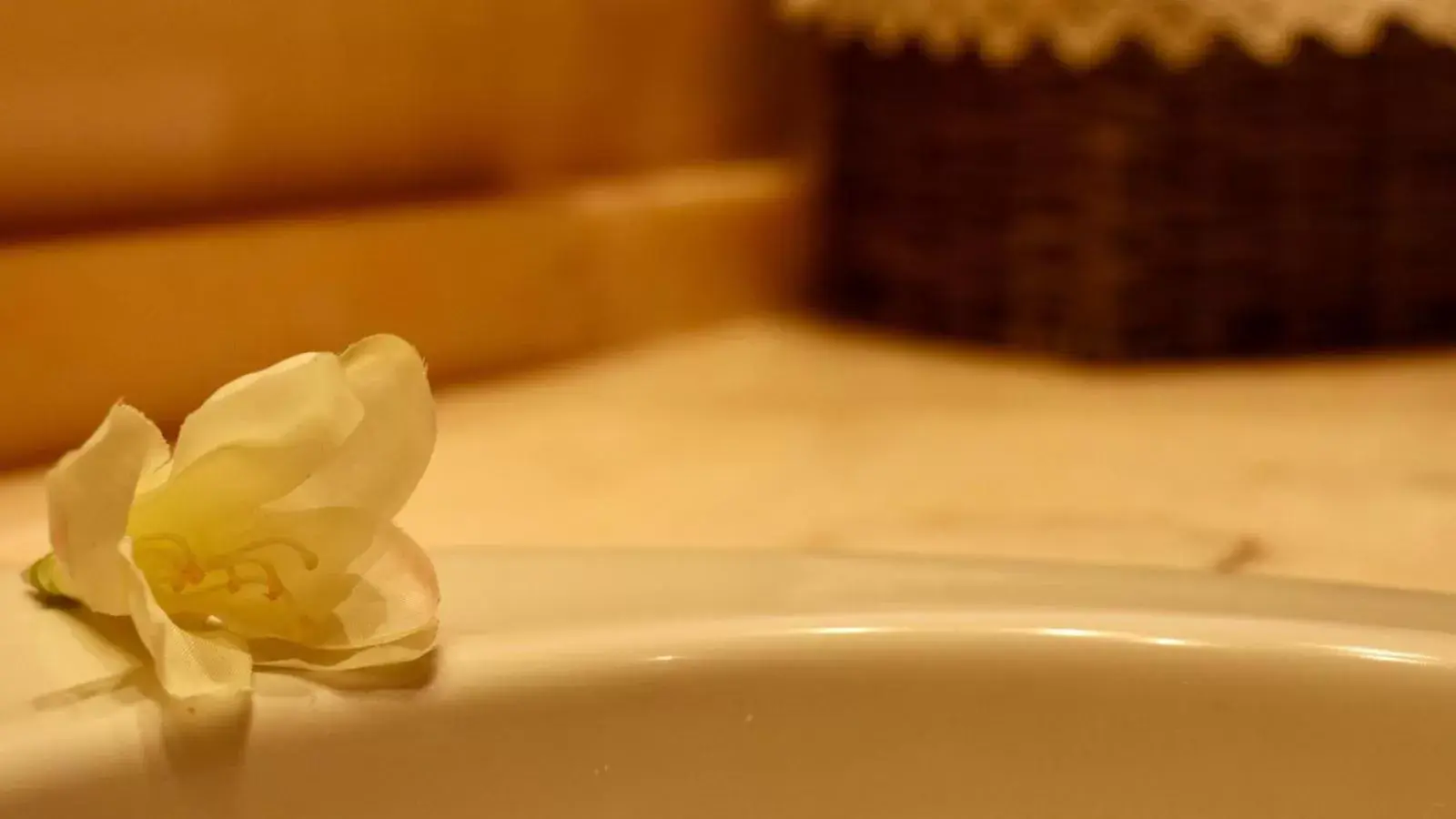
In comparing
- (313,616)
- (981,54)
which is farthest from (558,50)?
(313,616)

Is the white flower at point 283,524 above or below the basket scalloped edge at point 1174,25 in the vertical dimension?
below

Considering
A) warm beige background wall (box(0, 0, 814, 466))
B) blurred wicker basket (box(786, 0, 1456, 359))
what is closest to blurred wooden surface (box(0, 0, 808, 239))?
warm beige background wall (box(0, 0, 814, 466))

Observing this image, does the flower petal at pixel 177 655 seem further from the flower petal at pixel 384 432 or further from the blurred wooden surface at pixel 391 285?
the blurred wooden surface at pixel 391 285

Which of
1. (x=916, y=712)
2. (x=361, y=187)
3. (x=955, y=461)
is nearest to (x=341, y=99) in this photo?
(x=361, y=187)

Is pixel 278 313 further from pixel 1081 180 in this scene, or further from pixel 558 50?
pixel 1081 180

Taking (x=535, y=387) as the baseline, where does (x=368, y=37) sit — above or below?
above

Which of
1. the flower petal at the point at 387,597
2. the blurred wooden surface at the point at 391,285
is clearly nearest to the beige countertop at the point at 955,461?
the blurred wooden surface at the point at 391,285
